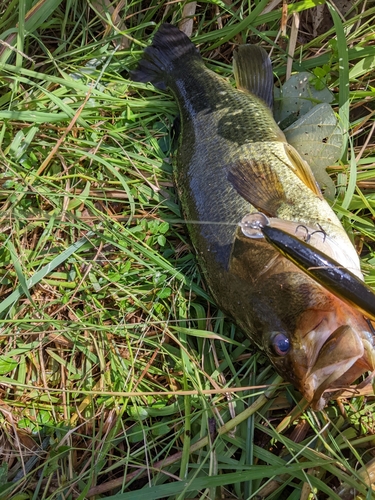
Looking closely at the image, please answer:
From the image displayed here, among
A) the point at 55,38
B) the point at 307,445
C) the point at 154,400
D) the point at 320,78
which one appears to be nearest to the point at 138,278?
the point at 154,400

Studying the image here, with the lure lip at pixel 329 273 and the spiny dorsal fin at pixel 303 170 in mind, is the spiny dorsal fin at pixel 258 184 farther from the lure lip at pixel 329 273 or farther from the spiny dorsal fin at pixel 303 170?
the lure lip at pixel 329 273

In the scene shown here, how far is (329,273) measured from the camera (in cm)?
169

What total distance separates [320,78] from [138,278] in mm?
1669

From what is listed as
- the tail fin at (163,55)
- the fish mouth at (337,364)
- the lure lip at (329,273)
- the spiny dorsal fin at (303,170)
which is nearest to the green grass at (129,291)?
the tail fin at (163,55)

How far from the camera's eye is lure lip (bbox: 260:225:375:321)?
1624 mm

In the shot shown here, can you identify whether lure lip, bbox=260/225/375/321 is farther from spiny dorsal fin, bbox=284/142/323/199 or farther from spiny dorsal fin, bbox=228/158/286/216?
spiny dorsal fin, bbox=284/142/323/199

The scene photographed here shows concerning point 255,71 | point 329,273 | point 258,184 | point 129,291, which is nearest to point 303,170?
point 258,184

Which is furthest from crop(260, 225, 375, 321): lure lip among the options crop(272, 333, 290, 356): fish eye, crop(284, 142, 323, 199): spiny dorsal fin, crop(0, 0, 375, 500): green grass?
crop(0, 0, 375, 500): green grass

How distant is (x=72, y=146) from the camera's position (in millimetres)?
3066

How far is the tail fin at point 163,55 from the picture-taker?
9.99ft

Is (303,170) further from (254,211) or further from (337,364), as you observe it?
(337,364)

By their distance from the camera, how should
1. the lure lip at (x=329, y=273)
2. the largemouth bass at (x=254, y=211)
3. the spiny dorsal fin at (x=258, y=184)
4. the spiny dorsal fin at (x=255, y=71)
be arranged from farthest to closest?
the spiny dorsal fin at (x=255, y=71) < the spiny dorsal fin at (x=258, y=184) < the largemouth bass at (x=254, y=211) < the lure lip at (x=329, y=273)

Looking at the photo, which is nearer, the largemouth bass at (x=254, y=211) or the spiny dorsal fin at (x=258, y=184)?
the largemouth bass at (x=254, y=211)

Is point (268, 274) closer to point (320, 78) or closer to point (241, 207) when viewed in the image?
point (241, 207)
